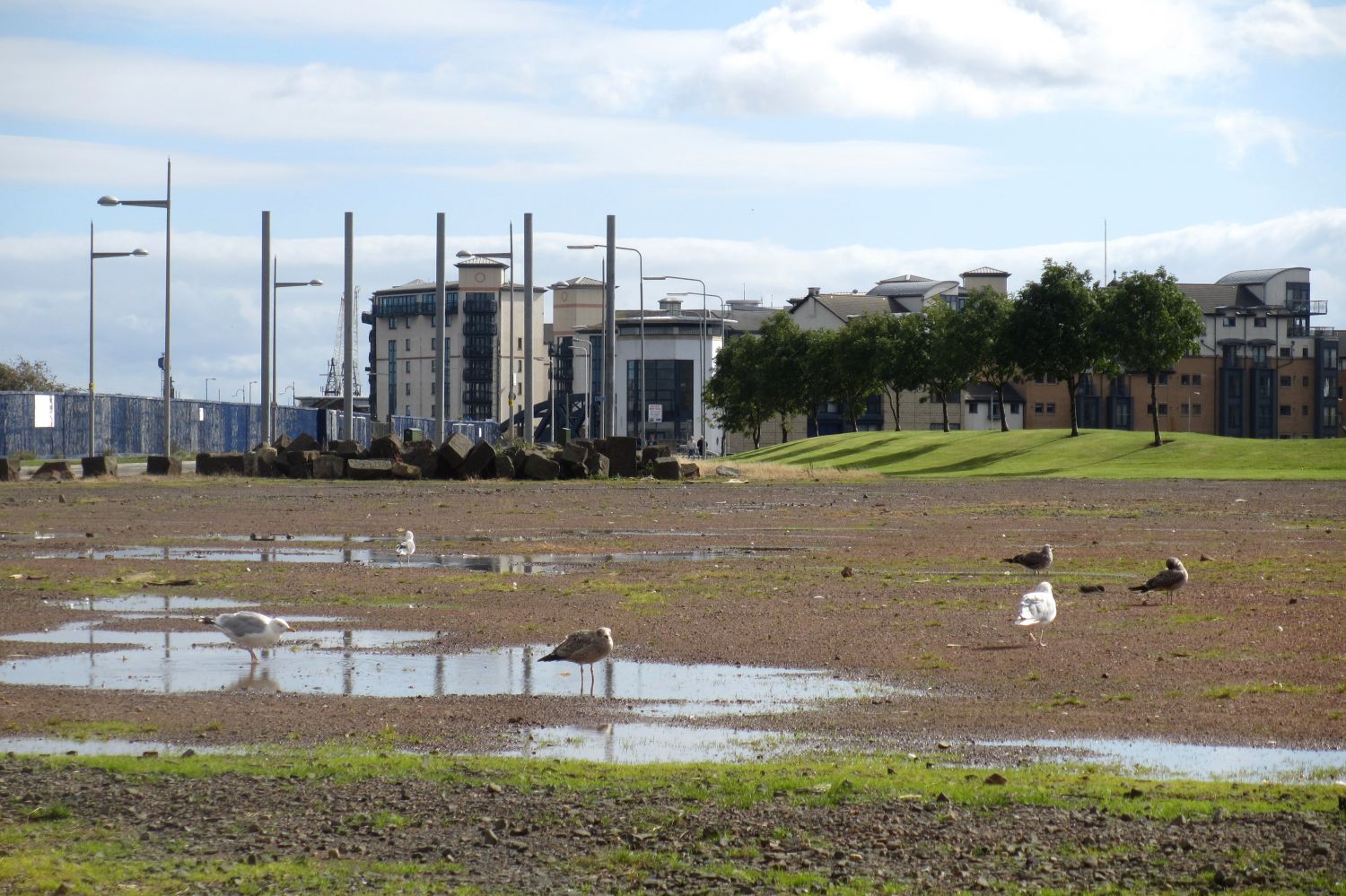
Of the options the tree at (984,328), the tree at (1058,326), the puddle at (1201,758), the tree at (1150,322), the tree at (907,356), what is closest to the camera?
the puddle at (1201,758)

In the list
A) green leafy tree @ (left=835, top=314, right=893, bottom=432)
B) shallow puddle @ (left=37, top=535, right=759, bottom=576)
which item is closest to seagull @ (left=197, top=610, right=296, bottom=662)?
shallow puddle @ (left=37, top=535, right=759, bottom=576)

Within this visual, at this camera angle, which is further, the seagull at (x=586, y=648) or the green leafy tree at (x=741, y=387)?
the green leafy tree at (x=741, y=387)

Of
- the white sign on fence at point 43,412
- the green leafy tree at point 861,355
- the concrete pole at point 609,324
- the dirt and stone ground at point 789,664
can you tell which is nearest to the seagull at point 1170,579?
the dirt and stone ground at point 789,664

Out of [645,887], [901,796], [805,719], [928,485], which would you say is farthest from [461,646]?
[928,485]

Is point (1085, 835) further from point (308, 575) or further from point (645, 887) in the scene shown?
point (308, 575)

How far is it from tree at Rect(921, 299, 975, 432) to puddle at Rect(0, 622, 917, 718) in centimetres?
9392

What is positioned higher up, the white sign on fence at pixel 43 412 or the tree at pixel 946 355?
the tree at pixel 946 355

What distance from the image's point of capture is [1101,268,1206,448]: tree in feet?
281

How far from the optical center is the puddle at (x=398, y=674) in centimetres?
1230

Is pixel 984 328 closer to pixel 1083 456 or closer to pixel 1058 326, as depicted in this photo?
pixel 1058 326

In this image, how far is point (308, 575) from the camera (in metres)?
20.9

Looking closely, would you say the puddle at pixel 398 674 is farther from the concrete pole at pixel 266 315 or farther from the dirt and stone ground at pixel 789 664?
the concrete pole at pixel 266 315

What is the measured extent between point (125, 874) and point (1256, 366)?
177m

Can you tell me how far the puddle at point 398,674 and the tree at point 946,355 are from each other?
308ft
